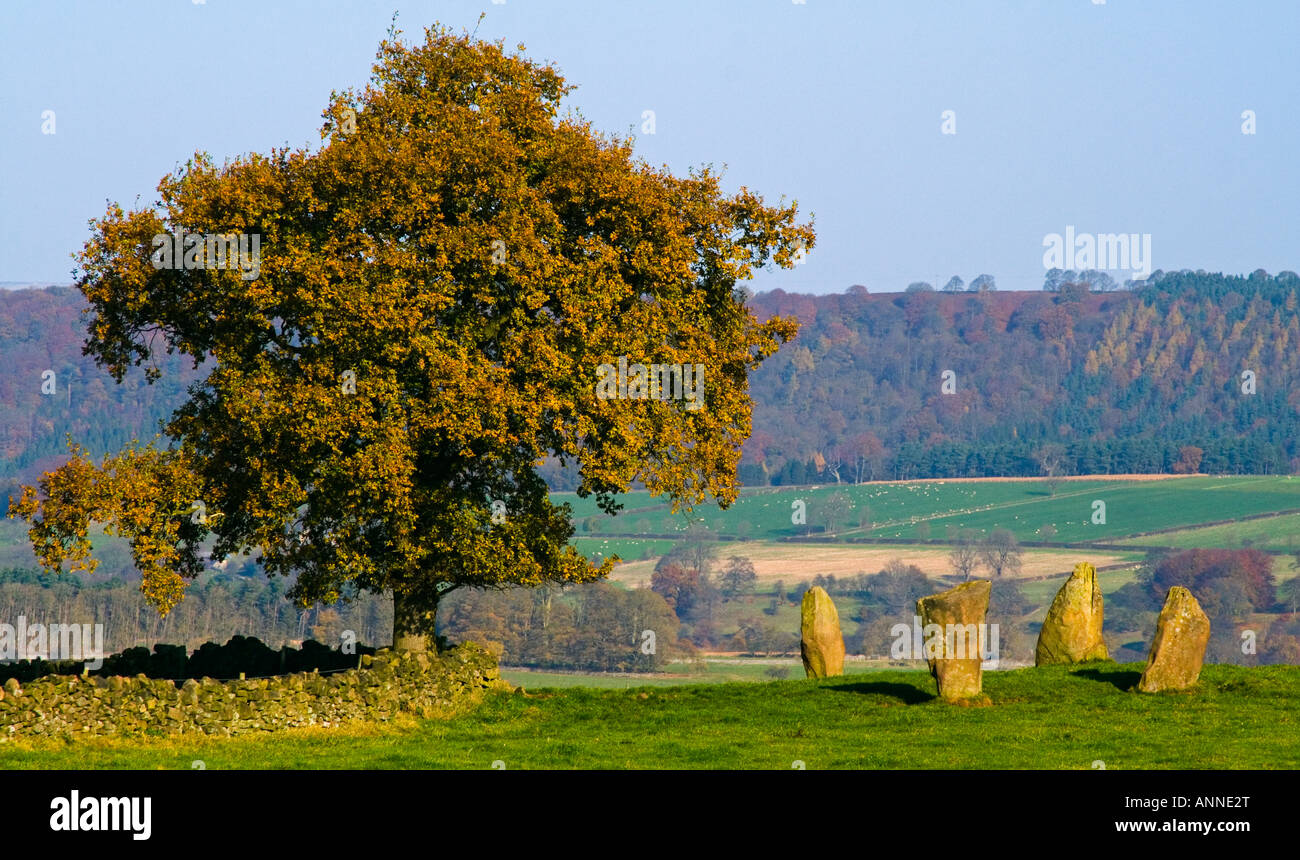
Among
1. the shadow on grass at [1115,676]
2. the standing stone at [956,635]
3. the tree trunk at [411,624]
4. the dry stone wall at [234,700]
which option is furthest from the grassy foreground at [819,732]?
the tree trunk at [411,624]

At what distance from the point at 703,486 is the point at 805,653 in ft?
18.8

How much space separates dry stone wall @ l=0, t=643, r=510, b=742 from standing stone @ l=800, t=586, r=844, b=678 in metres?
9.62

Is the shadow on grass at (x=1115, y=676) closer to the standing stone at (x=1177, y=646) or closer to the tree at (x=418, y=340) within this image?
the standing stone at (x=1177, y=646)

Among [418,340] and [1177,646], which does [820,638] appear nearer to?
[1177,646]

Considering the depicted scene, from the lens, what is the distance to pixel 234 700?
3434 centimetres

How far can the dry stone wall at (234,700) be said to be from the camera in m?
32.2

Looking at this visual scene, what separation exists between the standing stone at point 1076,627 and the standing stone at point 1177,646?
16.9 feet

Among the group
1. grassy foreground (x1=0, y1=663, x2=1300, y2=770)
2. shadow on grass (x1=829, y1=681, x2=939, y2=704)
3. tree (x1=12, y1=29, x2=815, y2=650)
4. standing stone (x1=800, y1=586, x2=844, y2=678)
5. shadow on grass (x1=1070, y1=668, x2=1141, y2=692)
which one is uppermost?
tree (x1=12, y1=29, x2=815, y2=650)

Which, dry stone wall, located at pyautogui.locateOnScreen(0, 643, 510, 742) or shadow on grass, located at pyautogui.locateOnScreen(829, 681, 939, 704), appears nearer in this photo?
dry stone wall, located at pyautogui.locateOnScreen(0, 643, 510, 742)

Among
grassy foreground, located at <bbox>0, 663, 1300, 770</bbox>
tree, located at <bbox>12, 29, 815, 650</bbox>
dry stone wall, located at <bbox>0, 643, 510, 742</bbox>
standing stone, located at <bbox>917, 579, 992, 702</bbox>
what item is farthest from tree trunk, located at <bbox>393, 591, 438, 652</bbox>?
standing stone, located at <bbox>917, 579, 992, 702</bbox>

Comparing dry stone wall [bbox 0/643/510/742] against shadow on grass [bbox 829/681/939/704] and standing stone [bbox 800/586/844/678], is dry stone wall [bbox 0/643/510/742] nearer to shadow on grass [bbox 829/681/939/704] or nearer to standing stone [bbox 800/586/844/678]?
shadow on grass [bbox 829/681/939/704]

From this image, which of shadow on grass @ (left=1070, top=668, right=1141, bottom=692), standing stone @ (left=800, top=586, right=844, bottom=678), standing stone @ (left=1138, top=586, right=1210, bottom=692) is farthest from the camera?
standing stone @ (left=800, top=586, right=844, bottom=678)

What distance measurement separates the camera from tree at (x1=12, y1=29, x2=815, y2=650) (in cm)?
A: 3872

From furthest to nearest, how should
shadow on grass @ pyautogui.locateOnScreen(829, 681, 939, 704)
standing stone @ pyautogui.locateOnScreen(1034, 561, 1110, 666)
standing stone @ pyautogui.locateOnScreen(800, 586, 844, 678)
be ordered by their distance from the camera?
standing stone @ pyautogui.locateOnScreen(800, 586, 844, 678) → standing stone @ pyautogui.locateOnScreen(1034, 561, 1110, 666) → shadow on grass @ pyautogui.locateOnScreen(829, 681, 939, 704)
